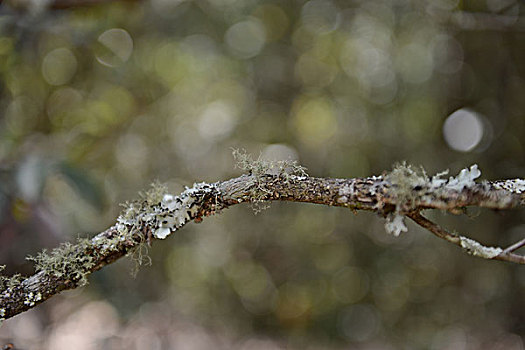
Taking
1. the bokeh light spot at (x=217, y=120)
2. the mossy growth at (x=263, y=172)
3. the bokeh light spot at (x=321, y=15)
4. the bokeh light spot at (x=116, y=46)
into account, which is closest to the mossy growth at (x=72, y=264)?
the mossy growth at (x=263, y=172)

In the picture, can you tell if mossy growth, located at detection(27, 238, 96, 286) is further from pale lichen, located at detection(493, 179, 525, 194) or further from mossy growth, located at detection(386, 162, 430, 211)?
pale lichen, located at detection(493, 179, 525, 194)

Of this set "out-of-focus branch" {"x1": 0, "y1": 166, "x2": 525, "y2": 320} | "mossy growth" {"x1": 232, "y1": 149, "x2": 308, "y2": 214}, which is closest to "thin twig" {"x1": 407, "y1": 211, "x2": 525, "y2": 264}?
"out-of-focus branch" {"x1": 0, "y1": 166, "x2": 525, "y2": 320}

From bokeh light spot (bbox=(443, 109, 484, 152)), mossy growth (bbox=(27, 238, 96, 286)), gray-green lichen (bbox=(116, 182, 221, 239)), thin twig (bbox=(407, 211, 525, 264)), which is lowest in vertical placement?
thin twig (bbox=(407, 211, 525, 264))

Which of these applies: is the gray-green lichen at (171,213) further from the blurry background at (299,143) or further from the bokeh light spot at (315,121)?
the bokeh light spot at (315,121)

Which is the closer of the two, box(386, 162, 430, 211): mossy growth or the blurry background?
box(386, 162, 430, 211): mossy growth

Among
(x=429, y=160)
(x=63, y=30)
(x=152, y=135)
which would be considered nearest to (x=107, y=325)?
(x=152, y=135)

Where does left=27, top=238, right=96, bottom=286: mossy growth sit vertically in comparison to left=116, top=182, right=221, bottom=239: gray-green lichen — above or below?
below

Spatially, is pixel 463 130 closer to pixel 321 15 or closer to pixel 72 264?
pixel 321 15
